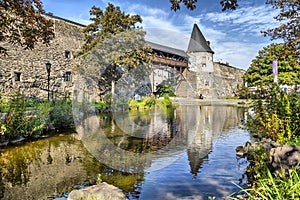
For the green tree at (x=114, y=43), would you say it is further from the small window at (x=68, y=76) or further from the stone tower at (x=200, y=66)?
the stone tower at (x=200, y=66)

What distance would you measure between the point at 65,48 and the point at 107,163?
22664 millimetres

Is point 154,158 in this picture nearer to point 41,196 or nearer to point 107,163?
point 107,163

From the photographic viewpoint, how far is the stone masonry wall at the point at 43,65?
2070cm

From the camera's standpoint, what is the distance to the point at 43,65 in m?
23.6

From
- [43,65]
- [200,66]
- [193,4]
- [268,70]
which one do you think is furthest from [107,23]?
[200,66]

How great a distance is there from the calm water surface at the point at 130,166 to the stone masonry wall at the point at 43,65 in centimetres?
1275

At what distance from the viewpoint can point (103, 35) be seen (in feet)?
73.2

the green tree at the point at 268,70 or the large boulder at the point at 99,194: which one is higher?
the green tree at the point at 268,70

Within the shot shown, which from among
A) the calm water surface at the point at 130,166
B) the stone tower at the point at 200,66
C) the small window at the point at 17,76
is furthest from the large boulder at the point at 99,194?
the stone tower at the point at 200,66

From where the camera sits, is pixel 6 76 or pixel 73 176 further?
pixel 6 76

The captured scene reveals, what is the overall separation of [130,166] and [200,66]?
4310cm

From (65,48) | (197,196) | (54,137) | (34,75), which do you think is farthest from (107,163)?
(65,48)

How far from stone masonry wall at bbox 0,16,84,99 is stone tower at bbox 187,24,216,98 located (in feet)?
78.4

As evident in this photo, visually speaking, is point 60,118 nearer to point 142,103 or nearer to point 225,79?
point 142,103
